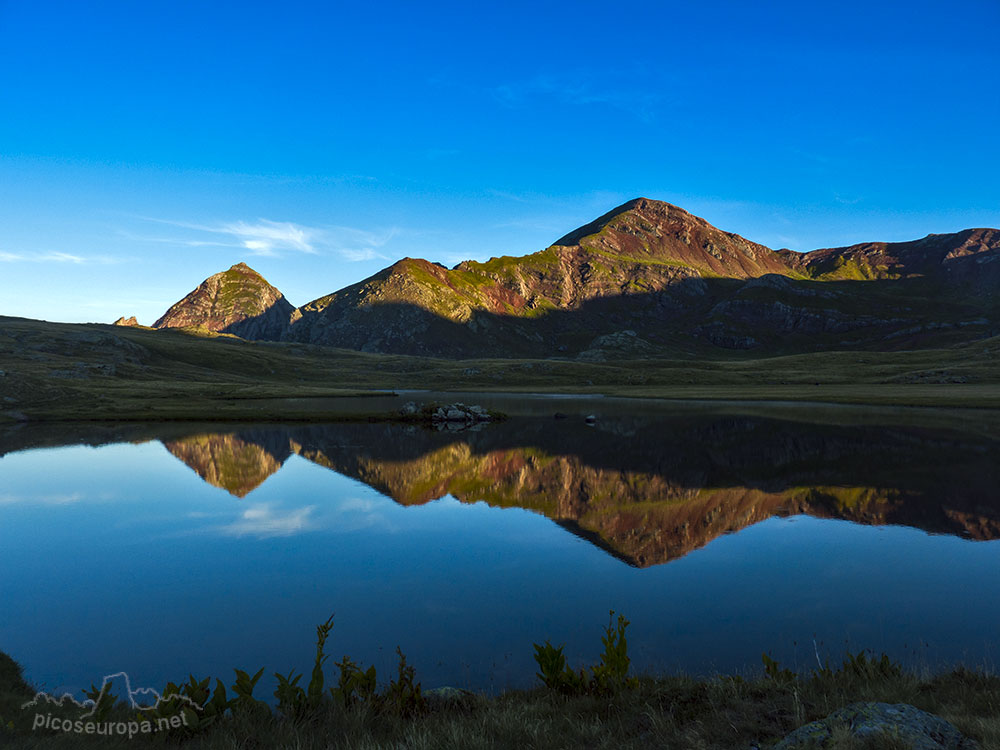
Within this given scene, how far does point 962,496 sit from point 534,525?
26.9 m

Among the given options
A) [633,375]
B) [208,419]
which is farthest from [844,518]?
[633,375]

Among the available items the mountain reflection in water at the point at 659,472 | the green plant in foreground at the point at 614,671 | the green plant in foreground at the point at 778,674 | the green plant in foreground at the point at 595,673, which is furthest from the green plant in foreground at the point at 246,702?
the mountain reflection in water at the point at 659,472

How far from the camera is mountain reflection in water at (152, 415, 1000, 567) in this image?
28562mm

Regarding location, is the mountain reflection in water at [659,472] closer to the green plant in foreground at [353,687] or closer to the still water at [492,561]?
the still water at [492,561]

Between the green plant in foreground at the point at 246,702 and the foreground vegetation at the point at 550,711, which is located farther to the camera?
the green plant in foreground at the point at 246,702

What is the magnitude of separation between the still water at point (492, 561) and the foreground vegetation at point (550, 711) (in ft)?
9.33

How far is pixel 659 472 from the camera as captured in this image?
4153 cm

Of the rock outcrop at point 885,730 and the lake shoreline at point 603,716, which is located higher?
the rock outcrop at point 885,730

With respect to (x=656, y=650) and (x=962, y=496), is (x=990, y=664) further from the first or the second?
(x=962, y=496)

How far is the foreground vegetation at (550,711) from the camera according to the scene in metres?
8.77

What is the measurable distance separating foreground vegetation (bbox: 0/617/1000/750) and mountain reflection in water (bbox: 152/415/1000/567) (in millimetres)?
11966

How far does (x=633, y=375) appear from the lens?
191625 mm

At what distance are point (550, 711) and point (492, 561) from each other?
42.7 ft

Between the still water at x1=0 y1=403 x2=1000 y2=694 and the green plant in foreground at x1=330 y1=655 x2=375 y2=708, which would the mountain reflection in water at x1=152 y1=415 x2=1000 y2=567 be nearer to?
the still water at x1=0 y1=403 x2=1000 y2=694
